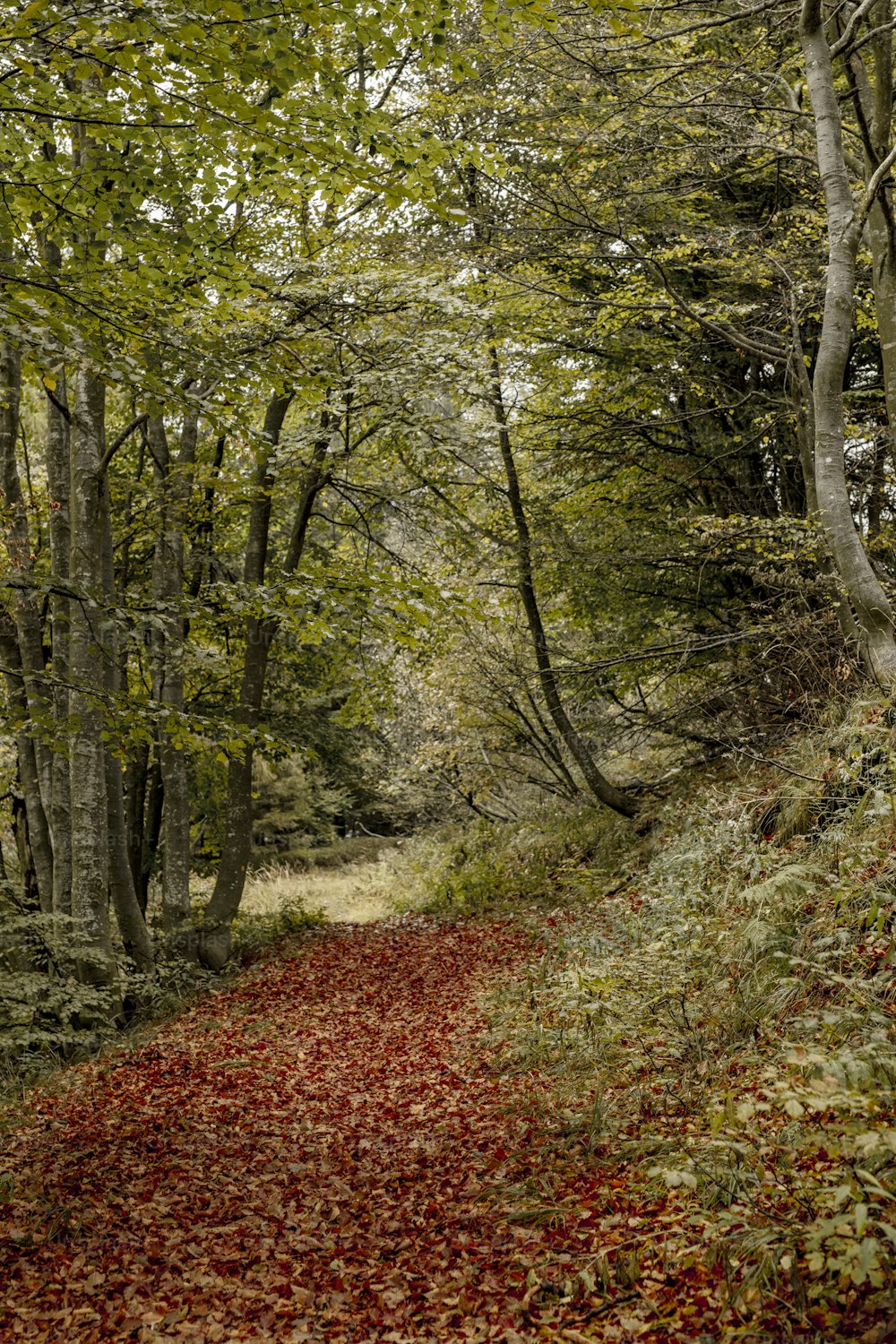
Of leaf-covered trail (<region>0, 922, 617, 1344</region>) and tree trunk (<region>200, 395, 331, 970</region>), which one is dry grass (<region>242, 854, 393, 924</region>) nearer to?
tree trunk (<region>200, 395, 331, 970</region>)

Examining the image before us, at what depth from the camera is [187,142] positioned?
5.88 meters

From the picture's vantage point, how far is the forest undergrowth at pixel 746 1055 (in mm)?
2902

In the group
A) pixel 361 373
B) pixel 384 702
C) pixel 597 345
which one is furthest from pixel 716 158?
pixel 384 702

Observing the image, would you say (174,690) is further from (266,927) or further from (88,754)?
(266,927)

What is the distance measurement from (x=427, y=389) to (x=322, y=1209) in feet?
26.0

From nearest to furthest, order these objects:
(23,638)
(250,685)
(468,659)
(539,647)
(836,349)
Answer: (836,349) → (23,638) → (250,685) → (539,647) → (468,659)

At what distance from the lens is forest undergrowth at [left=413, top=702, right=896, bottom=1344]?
9.52ft

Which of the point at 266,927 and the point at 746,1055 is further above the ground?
the point at 746,1055

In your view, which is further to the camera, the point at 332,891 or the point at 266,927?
the point at 332,891

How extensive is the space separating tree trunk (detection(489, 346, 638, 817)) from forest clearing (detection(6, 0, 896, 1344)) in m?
0.09

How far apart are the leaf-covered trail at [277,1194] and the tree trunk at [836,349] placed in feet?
12.0

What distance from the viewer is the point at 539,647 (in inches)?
463

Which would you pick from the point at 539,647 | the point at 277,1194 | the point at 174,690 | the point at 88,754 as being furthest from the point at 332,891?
the point at 277,1194

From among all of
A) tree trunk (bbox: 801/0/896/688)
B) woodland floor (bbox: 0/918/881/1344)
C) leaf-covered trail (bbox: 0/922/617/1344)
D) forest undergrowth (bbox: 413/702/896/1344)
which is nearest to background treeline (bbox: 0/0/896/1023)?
tree trunk (bbox: 801/0/896/688)
